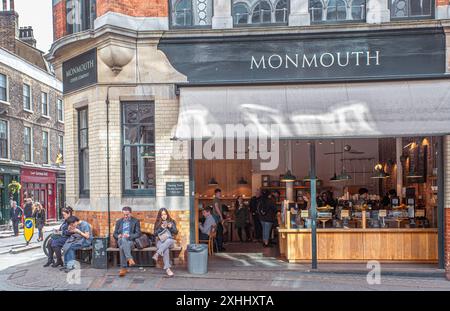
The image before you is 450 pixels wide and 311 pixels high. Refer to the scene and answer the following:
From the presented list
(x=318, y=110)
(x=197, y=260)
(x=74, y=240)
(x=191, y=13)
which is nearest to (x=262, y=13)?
(x=191, y=13)

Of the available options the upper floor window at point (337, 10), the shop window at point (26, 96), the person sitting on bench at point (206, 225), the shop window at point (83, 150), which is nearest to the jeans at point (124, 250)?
the shop window at point (83, 150)

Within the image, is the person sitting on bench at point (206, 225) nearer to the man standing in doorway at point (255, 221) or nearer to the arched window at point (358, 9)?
the man standing in doorway at point (255, 221)

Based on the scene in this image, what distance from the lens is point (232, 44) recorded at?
9969 millimetres

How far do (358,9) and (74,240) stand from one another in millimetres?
8176

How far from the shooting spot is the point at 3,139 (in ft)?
79.8

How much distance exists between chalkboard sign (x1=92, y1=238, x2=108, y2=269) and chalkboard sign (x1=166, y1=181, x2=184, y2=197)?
1.71m

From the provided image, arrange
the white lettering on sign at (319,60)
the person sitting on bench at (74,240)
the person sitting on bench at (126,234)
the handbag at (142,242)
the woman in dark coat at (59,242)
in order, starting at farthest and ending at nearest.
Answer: the woman in dark coat at (59,242), the person sitting on bench at (74,240), the white lettering on sign at (319,60), the handbag at (142,242), the person sitting on bench at (126,234)

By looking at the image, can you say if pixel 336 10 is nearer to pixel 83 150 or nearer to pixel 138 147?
pixel 138 147

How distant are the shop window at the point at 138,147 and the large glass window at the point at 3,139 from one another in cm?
1691

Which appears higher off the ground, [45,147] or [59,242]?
[45,147]

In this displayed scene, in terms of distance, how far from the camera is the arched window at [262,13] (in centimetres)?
1023

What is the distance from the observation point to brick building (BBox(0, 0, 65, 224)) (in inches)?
962

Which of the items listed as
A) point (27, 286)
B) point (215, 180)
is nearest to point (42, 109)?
point (215, 180)
